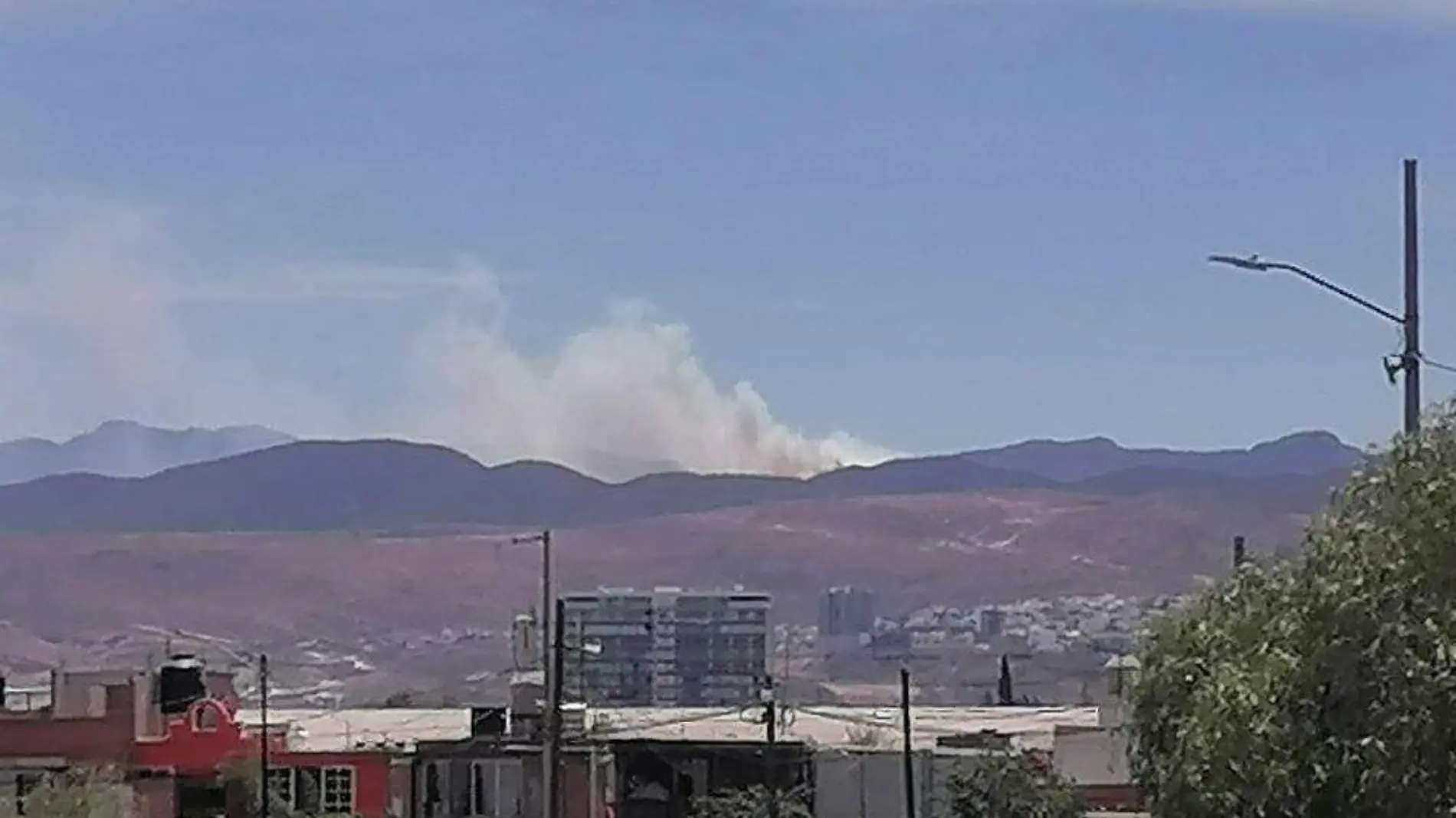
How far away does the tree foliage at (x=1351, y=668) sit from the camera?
893 inches

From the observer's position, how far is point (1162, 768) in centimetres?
3300

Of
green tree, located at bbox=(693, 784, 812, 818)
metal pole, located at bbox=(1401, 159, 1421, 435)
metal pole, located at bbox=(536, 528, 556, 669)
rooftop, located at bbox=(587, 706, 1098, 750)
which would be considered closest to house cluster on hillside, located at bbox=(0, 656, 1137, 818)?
rooftop, located at bbox=(587, 706, 1098, 750)

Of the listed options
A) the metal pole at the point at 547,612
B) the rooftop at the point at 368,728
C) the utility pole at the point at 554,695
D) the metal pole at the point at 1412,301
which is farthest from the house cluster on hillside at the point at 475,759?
the metal pole at the point at 1412,301

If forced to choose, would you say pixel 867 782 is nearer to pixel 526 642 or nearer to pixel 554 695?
pixel 526 642

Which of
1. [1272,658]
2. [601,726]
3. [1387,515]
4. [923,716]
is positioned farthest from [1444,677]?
[923,716]

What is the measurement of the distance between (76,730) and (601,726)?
21.2m

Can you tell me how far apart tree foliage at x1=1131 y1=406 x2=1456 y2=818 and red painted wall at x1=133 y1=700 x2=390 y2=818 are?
163ft

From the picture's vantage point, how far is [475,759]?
78375mm

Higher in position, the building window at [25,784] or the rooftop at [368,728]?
the rooftop at [368,728]

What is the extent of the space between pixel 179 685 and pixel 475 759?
1022cm

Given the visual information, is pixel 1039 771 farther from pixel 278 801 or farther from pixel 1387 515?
pixel 1387 515

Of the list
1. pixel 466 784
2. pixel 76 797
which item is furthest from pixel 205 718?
pixel 76 797

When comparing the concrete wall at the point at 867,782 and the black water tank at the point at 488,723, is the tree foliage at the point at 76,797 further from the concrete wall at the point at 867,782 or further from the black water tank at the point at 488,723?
the concrete wall at the point at 867,782

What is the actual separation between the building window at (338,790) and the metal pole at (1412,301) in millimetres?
50434
